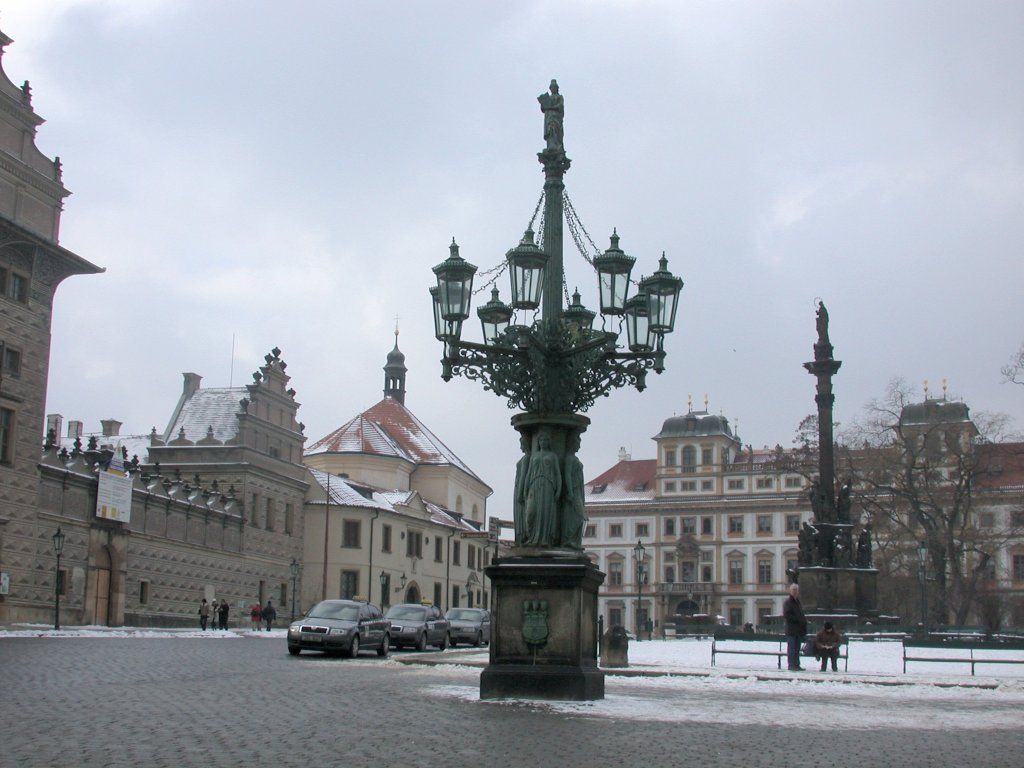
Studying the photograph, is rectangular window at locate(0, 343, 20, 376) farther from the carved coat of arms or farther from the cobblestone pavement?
the carved coat of arms

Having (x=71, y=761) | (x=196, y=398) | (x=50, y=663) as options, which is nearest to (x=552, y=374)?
(x=71, y=761)

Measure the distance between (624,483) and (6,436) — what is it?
2922 inches

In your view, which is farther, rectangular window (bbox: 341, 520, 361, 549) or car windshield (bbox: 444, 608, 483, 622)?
rectangular window (bbox: 341, 520, 361, 549)

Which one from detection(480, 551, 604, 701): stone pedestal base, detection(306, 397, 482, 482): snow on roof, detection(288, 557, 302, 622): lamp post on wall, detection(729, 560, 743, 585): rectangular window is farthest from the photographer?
detection(729, 560, 743, 585): rectangular window

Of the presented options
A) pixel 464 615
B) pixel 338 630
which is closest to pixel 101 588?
pixel 464 615

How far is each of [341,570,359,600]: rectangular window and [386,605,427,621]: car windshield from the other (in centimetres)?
3120

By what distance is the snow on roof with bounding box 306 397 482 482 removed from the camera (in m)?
81.1

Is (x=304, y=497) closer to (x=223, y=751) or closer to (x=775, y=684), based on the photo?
(x=775, y=684)

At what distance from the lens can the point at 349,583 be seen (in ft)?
221

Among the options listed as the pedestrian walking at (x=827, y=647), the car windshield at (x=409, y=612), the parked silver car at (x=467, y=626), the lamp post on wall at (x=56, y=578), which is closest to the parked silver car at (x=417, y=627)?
the car windshield at (x=409, y=612)

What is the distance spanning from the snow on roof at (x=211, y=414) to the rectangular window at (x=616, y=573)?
4861 cm

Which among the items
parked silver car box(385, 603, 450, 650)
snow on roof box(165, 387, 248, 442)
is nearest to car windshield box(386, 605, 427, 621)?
parked silver car box(385, 603, 450, 650)

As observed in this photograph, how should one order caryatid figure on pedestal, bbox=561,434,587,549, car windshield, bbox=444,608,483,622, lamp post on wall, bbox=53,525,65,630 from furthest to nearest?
car windshield, bbox=444,608,483,622, lamp post on wall, bbox=53,525,65,630, caryatid figure on pedestal, bbox=561,434,587,549

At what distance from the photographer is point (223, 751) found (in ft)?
30.2
